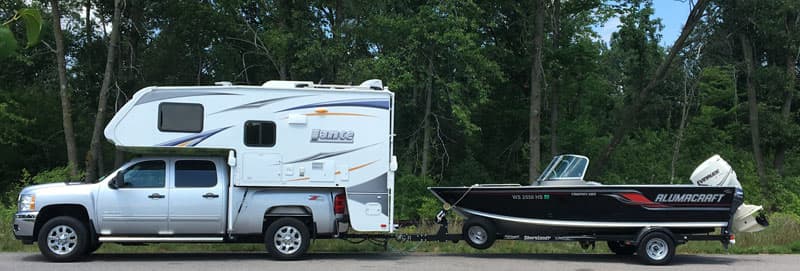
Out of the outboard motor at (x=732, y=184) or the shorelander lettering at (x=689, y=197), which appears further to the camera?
the outboard motor at (x=732, y=184)

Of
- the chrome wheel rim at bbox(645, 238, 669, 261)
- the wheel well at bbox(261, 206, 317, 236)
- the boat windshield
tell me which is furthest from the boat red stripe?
the wheel well at bbox(261, 206, 317, 236)

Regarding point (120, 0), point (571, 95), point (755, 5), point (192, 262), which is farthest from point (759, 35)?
point (192, 262)

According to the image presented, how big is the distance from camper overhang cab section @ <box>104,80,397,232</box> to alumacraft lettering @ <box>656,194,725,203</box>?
4.47 meters

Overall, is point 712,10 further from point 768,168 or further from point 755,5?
point 768,168

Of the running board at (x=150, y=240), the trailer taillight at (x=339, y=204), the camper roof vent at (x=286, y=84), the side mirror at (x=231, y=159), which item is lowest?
the running board at (x=150, y=240)

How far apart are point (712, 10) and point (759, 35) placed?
6.16m

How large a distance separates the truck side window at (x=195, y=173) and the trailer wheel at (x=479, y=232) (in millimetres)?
4356

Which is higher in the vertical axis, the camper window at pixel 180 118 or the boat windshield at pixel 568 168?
the camper window at pixel 180 118

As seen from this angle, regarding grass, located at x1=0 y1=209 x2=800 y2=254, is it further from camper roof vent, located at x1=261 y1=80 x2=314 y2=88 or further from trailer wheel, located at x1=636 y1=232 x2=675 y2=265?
camper roof vent, located at x1=261 y1=80 x2=314 y2=88

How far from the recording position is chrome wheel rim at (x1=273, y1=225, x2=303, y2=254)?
11016 millimetres

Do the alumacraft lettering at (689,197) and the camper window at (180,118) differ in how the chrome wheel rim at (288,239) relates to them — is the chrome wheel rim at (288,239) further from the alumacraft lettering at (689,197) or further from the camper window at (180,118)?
the alumacraft lettering at (689,197)

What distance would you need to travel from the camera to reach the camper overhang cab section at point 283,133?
429 inches

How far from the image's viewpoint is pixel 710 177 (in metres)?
11.5

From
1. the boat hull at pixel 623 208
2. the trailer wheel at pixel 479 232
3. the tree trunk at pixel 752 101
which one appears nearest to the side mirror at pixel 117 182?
the trailer wheel at pixel 479 232
